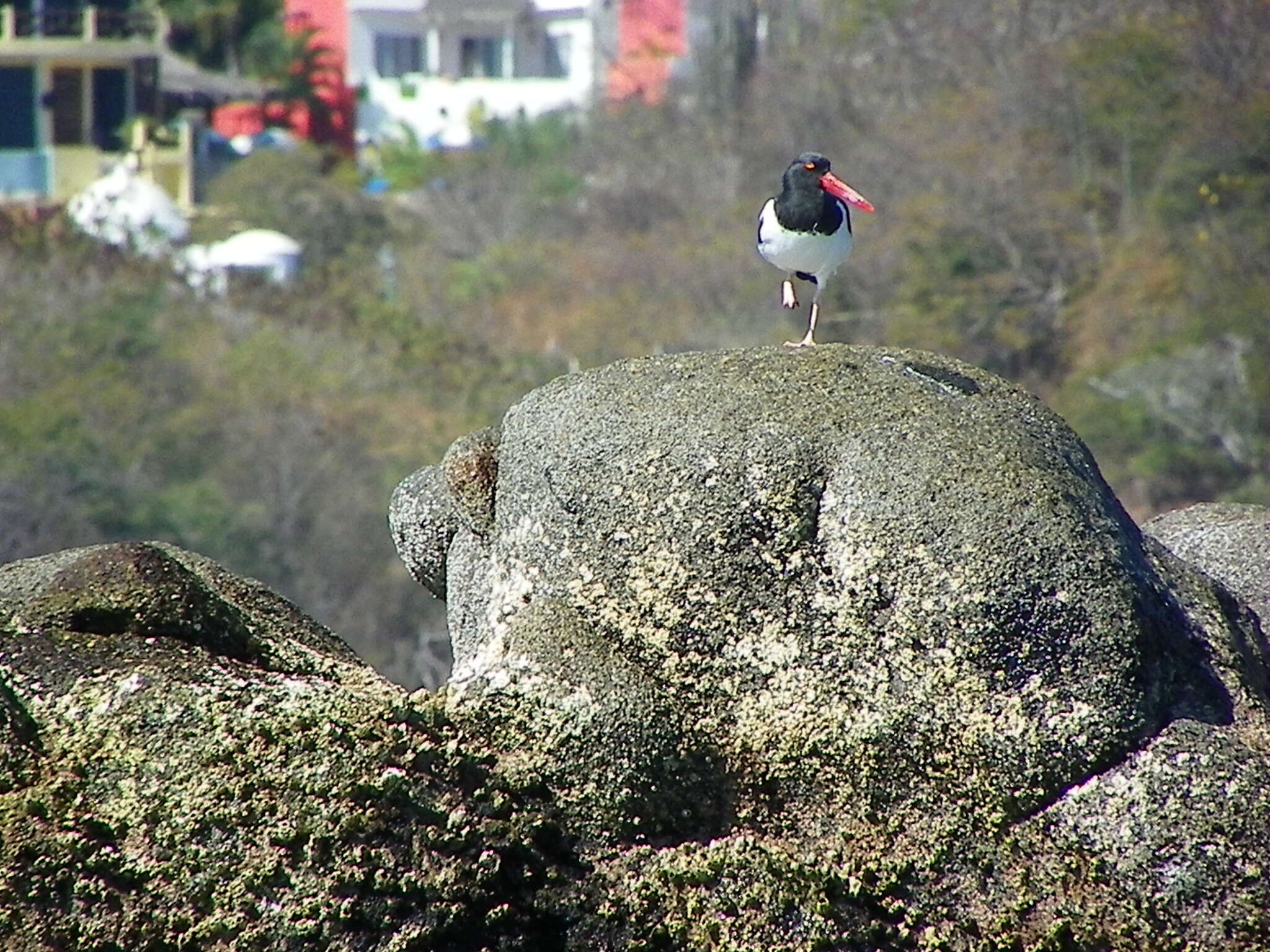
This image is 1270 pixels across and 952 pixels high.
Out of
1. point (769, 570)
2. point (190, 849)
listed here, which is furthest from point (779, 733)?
point (190, 849)

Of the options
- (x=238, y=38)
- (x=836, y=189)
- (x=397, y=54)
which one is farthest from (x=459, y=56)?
(x=836, y=189)

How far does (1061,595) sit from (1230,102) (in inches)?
1146

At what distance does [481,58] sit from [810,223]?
54288mm

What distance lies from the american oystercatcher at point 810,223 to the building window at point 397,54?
2087 inches

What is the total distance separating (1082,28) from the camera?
123 feet

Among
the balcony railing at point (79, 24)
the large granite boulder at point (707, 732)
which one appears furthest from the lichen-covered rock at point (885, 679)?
the balcony railing at point (79, 24)

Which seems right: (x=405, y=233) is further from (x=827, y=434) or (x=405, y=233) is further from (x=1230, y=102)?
(x=827, y=434)

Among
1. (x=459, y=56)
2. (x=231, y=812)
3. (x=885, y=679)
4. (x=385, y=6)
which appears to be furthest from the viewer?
(x=459, y=56)

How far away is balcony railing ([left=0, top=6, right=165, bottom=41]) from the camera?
148ft

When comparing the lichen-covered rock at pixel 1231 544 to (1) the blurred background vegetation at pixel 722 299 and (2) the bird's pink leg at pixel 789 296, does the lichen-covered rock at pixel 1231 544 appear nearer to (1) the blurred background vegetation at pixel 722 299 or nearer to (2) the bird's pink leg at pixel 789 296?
(2) the bird's pink leg at pixel 789 296

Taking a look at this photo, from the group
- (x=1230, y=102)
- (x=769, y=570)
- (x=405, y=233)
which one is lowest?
(x=405, y=233)

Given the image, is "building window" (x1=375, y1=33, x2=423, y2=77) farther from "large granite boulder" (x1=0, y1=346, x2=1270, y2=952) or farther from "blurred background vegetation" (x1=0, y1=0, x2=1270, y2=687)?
"large granite boulder" (x1=0, y1=346, x2=1270, y2=952)

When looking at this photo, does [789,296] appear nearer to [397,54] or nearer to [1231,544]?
[1231,544]

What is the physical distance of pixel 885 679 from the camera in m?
4.91
